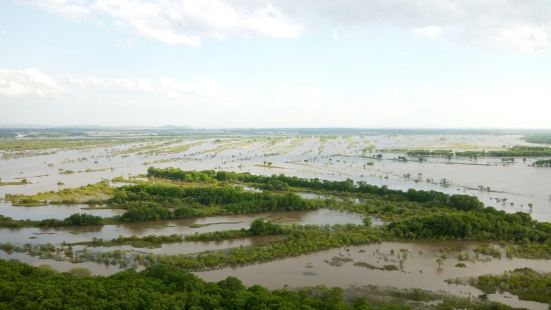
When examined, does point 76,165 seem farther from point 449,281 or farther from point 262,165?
point 449,281

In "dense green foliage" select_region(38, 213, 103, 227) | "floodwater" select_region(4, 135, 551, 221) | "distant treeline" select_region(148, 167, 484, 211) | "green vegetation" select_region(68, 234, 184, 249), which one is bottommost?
"green vegetation" select_region(68, 234, 184, 249)

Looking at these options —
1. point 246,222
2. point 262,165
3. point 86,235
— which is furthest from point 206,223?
point 262,165

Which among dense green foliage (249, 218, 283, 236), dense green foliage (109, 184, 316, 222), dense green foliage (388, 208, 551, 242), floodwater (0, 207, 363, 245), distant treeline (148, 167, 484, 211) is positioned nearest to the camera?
dense green foliage (388, 208, 551, 242)

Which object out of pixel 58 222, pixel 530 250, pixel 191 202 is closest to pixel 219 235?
pixel 191 202

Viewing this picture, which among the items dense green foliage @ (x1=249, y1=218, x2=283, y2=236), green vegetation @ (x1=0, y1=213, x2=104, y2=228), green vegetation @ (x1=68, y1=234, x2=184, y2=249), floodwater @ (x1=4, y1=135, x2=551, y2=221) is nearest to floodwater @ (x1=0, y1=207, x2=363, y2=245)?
green vegetation @ (x1=0, y1=213, x2=104, y2=228)

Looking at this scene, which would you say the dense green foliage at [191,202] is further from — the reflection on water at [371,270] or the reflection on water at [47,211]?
the reflection on water at [371,270]

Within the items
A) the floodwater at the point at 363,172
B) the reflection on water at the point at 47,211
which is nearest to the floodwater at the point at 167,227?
the reflection on water at the point at 47,211

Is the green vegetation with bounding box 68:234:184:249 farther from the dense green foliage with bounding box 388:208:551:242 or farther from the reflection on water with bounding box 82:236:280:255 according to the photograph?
the dense green foliage with bounding box 388:208:551:242
